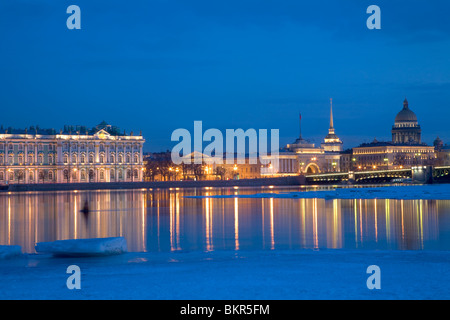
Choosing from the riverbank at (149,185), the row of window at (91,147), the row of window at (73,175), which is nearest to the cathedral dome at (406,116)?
the riverbank at (149,185)

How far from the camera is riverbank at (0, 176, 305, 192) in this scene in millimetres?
79750

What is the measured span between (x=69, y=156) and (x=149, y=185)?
1829cm

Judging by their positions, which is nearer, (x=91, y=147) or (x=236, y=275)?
(x=236, y=275)

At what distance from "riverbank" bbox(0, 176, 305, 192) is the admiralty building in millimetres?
13564

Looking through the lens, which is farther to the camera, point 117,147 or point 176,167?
point 176,167

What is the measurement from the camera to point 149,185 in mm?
86875

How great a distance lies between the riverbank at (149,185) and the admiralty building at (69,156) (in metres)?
13.6

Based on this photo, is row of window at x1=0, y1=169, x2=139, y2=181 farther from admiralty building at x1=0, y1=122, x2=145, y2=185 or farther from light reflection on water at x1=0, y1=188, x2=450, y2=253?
light reflection on water at x1=0, y1=188, x2=450, y2=253

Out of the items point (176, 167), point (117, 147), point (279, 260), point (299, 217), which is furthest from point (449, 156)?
point (279, 260)

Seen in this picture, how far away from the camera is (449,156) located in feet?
575

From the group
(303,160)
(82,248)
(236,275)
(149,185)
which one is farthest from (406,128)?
(236,275)

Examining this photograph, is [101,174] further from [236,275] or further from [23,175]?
[236,275]
